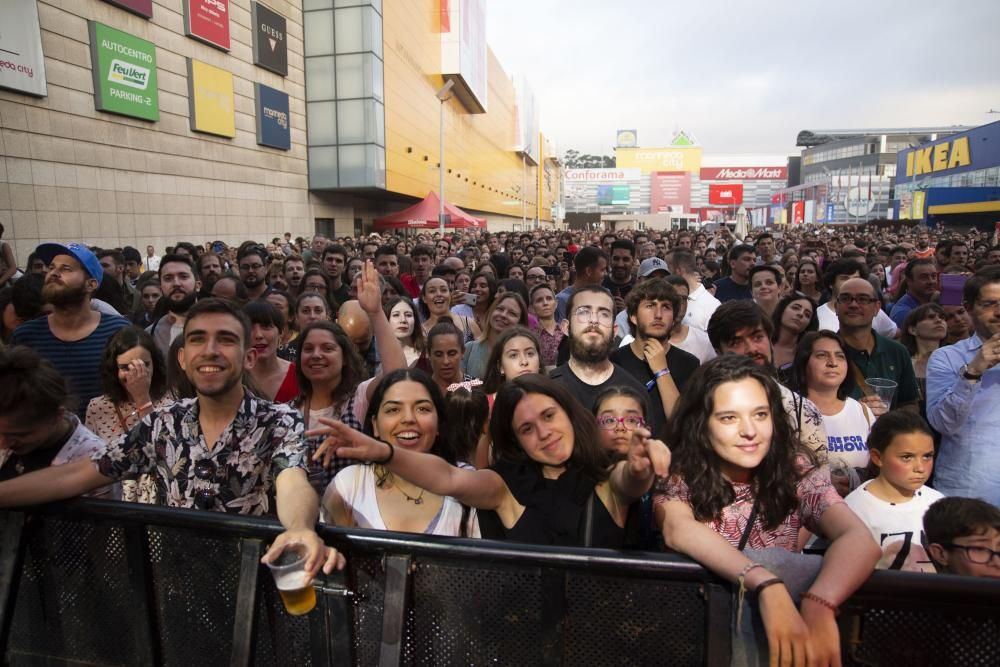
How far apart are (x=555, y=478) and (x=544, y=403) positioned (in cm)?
28

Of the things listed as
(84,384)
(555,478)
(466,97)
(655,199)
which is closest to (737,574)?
(555,478)

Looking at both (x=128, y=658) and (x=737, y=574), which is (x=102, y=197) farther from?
(x=737, y=574)

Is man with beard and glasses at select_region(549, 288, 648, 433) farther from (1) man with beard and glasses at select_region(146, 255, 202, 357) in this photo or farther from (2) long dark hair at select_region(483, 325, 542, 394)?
(1) man with beard and glasses at select_region(146, 255, 202, 357)

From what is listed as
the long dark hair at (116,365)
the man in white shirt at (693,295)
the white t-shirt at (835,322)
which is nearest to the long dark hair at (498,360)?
the long dark hair at (116,365)

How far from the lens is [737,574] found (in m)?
1.47

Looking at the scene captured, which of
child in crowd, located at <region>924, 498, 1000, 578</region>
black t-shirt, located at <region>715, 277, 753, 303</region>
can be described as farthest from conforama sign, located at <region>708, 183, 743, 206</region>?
child in crowd, located at <region>924, 498, 1000, 578</region>

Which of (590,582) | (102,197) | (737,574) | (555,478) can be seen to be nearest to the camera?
(737,574)

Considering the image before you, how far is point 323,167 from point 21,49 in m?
14.9

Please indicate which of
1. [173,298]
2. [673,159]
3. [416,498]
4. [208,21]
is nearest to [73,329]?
[173,298]

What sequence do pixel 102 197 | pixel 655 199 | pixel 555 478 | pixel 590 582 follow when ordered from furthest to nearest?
1. pixel 655 199
2. pixel 102 197
3. pixel 555 478
4. pixel 590 582

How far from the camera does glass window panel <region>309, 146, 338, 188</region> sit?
27844mm

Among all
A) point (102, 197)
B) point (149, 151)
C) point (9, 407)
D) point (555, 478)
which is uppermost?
point (149, 151)

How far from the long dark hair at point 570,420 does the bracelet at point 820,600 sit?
2.81 ft

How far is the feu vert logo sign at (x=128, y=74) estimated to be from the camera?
638 inches
